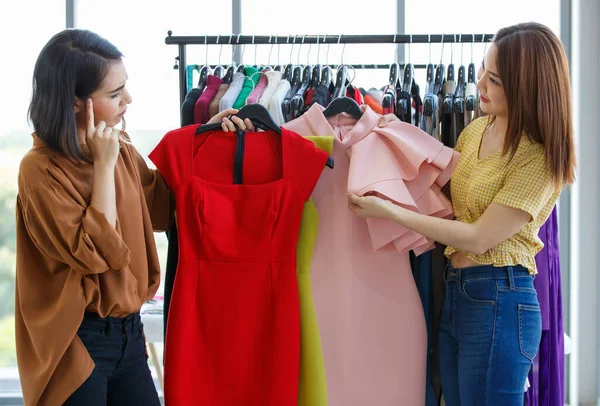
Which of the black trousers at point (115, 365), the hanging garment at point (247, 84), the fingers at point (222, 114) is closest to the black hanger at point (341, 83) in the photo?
the hanging garment at point (247, 84)

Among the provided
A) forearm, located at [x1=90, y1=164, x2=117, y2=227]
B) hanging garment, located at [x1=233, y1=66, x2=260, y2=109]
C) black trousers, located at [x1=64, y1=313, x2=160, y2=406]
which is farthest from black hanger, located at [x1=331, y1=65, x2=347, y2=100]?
black trousers, located at [x1=64, y1=313, x2=160, y2=406]

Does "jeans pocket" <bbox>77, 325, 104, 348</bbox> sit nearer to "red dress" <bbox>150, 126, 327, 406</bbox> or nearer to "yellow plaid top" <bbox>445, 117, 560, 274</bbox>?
"red dress" <bbox>150, 126, 327, 406</bbox>

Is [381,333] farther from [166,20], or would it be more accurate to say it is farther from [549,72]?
[166,20]

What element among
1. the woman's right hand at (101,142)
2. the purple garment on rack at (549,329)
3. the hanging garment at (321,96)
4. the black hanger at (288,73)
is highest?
the black hanger at (288,73)

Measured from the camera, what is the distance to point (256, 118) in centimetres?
174

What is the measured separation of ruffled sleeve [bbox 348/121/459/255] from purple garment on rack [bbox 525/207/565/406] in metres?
0.35

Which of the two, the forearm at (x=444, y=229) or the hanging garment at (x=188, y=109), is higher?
the hanging garment at (x=188, y=109)

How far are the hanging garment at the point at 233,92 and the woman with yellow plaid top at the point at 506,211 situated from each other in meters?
0.52

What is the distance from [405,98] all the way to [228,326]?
2.89 ft

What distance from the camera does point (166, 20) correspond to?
315 centimetres

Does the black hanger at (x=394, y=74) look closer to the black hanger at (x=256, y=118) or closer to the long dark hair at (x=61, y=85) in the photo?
the black hanger at (x=256, y=118)

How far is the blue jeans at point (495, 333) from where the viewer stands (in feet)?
5.04

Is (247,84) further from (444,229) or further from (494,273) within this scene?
(494,273)

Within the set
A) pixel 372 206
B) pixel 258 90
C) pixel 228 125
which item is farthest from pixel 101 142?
pixel 372 206
